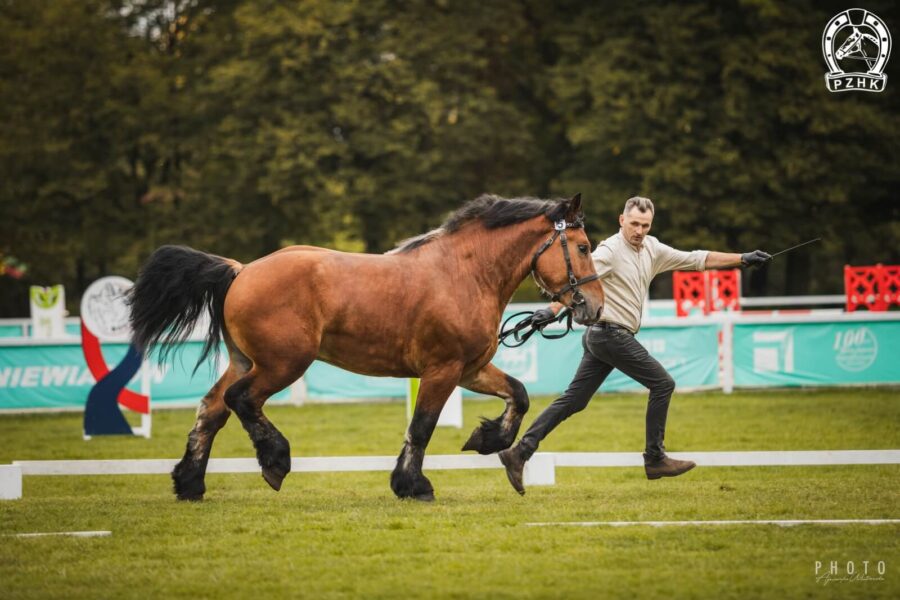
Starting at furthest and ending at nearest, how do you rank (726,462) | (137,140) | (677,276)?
(137,140)
(677,276)
(726,462)

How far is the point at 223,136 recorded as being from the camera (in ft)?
113

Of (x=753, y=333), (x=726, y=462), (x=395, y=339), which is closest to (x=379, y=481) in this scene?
(x=395, y=339)

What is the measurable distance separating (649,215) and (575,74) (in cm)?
2721

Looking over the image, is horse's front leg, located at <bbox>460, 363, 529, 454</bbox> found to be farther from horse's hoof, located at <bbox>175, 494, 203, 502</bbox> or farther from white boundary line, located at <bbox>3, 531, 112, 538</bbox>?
white boundary line, located at <bbox>3, 531, 112, 538</bbox>

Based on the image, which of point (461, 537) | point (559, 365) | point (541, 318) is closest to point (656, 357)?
point (559, 365)

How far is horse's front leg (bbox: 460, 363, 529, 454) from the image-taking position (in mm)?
7773

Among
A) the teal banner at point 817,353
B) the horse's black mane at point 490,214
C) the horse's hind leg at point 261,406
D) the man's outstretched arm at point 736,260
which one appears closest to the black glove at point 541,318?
the horse's black mane at point 490,214

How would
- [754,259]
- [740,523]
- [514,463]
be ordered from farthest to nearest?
[514,463] → [754,259] → [740,523]

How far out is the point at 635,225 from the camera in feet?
24.2

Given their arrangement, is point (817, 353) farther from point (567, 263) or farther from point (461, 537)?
point (461, 537)

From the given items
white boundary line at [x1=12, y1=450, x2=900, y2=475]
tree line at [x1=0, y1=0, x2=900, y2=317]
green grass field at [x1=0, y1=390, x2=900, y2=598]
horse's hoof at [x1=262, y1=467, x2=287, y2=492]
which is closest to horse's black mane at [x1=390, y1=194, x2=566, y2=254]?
white boundary line at [x1=12, y1=450, x2=900, y2=475]

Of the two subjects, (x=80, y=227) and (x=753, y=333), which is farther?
(x=80, y=227)

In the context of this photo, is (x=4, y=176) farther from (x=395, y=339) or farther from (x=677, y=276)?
(x=395, y=339)

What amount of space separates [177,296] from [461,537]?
9.91 feet
